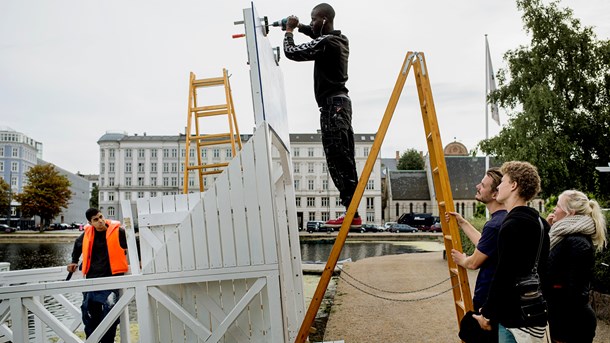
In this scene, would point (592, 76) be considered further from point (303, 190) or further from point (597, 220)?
point (303, 190)

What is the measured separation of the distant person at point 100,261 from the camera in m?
5.78

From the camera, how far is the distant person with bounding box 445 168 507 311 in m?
3.41

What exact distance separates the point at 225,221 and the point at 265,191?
0.42m

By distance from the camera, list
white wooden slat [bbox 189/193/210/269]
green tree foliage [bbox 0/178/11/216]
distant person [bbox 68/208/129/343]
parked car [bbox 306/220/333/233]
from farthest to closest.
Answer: green tree foliage [bbox 0/178/11/216] → parked car [bbox 306/220/333/233] → distant person [bbox 68/208/129/343] → white wooden slat [bbox 189/193/210/269]

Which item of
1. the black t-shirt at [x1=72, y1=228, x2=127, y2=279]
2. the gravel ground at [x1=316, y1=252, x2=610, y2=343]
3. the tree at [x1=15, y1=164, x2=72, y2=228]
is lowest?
the gravel ground at [x1=316, y1=252, x2=610, y2=343]

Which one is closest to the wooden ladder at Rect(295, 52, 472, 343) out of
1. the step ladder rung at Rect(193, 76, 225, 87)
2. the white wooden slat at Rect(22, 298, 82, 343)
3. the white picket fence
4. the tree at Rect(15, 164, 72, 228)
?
the white picket fence

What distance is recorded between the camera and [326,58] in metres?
4.29

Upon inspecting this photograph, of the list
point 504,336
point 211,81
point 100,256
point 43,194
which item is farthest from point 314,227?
point 504,336

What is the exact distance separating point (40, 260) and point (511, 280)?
27.3m

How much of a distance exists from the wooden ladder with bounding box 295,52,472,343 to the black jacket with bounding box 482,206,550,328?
2.80ft

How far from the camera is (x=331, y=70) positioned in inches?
169

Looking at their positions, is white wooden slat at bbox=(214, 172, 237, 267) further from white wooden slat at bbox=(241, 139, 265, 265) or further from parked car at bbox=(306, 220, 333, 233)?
parked car at bbox=(306, 220, 333, 233)

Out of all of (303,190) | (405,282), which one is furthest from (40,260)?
(303,190)

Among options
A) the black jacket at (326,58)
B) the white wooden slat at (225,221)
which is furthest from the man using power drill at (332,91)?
the white wooden slat at (225,221)
